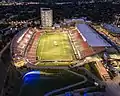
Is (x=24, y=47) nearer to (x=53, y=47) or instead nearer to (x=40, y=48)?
(x=40, y=48)

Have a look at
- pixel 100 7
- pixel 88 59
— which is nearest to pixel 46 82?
pixel 88 59

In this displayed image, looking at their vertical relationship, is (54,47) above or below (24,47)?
below

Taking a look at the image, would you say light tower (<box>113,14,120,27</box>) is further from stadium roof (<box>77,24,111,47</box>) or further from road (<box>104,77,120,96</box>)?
road (<box>104,77,120,96</box>)

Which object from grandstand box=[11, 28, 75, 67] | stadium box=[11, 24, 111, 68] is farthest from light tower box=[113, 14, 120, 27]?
grandstand box=[11, 28, 75, 67]

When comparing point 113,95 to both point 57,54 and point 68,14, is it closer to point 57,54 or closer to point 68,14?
point 57,54

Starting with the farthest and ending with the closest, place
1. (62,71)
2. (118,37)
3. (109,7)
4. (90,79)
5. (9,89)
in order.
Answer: (109,7), (118,37), (62,71), (90,79), (9,89)

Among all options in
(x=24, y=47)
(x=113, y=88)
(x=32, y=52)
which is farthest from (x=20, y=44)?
(x=113, y=88)
